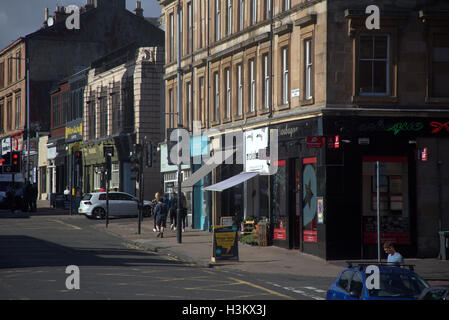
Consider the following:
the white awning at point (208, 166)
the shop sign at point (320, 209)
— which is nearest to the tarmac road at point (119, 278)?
the shop sign at point (320, 209)

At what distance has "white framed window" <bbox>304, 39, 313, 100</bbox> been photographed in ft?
103

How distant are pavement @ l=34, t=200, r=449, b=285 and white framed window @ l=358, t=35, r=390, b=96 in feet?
18.9

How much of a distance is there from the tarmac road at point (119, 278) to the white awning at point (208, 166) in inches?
280

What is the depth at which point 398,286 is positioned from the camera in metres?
15.0

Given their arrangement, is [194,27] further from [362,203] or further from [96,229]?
[362,203]

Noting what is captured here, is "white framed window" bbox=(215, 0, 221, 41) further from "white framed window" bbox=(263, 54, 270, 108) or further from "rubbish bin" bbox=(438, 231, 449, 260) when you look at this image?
"rubbish bin" bbox=(438, 231, 449, 260)

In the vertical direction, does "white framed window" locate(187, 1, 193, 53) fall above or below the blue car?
above

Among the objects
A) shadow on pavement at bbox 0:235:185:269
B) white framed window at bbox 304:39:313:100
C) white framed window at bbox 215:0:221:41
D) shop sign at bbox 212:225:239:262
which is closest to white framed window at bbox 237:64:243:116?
white framed window at bbox 215:0:221:41

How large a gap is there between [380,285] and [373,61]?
633 inches

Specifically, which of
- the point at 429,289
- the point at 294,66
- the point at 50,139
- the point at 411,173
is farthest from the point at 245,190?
the point at 50,139

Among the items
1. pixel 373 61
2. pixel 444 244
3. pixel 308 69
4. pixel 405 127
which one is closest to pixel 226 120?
pixel 308 69

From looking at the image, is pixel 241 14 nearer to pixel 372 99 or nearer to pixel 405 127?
pixel 372 99

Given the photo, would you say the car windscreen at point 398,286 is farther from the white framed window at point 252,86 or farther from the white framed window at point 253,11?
the white framed window at point 253,11

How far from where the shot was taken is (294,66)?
3262 cm
